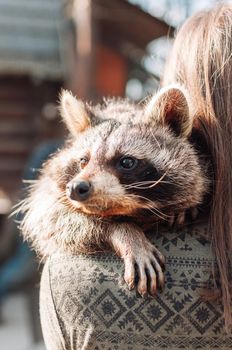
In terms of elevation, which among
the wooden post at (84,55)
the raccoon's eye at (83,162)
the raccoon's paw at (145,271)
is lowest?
the raccoon's paw at (145,271)

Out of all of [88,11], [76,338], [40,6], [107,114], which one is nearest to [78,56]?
[88,11]

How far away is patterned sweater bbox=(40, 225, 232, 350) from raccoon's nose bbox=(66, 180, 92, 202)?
0.53 ft

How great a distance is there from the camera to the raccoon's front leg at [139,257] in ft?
6.63

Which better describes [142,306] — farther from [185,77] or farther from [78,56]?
[78,56]

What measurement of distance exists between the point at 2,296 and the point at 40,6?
5126 mm

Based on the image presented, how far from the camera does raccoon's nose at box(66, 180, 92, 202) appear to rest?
215 centimetres

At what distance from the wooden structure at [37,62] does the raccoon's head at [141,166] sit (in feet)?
21.8

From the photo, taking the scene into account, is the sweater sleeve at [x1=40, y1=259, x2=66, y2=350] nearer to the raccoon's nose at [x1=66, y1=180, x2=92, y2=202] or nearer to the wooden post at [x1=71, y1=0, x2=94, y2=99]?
Answer: the raccoon's nose at [x1=66, y1=180, x2=92, y2=202]

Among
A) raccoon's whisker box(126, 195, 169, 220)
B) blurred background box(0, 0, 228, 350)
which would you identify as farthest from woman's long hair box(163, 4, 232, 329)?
blurred background box(0, 0, 228, 350)

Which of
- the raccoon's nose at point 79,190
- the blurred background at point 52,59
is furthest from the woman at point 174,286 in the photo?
the blurred background at point 52,59

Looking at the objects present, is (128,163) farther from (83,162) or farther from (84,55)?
(84,55)

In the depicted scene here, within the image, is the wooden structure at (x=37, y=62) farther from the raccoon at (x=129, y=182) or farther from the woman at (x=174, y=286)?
the woman at (x=174, y=286)

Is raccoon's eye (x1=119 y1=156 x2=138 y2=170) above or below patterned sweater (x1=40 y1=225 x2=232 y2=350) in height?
above

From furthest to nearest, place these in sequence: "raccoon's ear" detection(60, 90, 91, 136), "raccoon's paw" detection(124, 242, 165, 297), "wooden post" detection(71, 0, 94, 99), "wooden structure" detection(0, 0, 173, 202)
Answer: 1. "wooden structure" detection(0, 0, 173, 202)
2. "wooden post" detection(71, 0, 94, 99)
3. "raccoon's ear" detection(60, 90, 91, 136)
4. "raccoon's paw" detection(124, 242, 165, 297)
